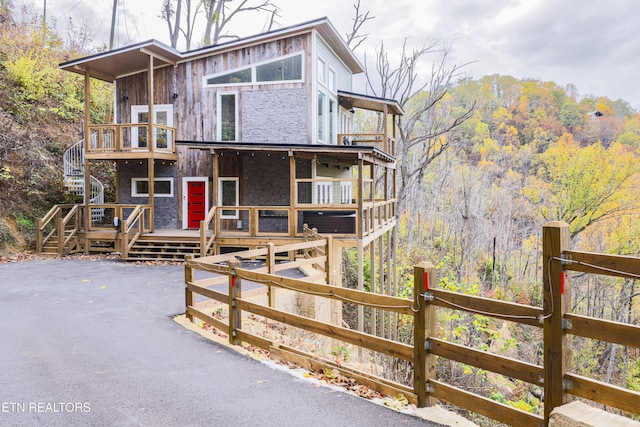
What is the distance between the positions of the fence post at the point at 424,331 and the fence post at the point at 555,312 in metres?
0.97

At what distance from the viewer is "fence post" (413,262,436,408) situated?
4297 millimetres

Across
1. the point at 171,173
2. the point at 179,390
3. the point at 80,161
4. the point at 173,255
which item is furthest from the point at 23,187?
the point at 179,390

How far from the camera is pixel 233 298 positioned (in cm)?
664

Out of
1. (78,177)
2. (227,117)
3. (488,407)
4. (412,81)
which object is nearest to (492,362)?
(488,407)

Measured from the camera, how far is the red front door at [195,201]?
755 inches

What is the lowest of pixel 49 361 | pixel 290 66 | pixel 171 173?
pixel 49 361

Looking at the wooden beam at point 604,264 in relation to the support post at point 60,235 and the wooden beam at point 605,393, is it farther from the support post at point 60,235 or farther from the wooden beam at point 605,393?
the support post at point 60,235

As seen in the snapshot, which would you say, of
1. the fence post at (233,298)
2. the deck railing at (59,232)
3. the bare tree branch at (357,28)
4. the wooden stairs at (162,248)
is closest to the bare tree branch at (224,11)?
the bare tree branch at (357,28)

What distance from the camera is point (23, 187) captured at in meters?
19.6

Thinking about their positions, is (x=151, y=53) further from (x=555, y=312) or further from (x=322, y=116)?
(x=555, y=312)

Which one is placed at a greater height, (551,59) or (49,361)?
(551,59)

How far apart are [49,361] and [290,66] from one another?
14.5 meters

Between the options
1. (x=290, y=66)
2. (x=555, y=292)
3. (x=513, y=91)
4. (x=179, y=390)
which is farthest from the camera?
(x=513, y=91)

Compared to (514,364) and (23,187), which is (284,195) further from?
(514,364)
